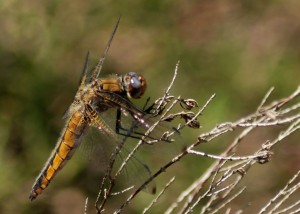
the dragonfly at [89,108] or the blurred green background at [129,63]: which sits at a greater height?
the blurred green background at [129,63]

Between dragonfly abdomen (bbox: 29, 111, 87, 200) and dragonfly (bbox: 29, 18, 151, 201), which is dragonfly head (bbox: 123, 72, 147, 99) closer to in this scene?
dragonfly (bbox: 29, 18, 151, 201)

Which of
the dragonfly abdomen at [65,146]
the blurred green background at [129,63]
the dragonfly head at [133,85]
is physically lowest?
the dragonfly abdomen at [65,146]

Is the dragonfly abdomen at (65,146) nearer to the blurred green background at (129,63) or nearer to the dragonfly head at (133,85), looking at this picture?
the dragonfly head at (133,85)

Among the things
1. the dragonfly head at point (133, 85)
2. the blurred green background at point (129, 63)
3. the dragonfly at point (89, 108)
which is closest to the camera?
the dragonfly at point (89, 108)

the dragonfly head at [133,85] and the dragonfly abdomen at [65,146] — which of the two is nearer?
the dragonfly abdomen at [65,146]

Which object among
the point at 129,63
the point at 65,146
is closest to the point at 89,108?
the point at 65,146

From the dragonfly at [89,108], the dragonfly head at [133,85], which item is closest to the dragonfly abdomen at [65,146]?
the dragonfly at [89,108]

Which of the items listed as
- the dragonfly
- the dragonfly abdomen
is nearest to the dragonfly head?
the dragonfly

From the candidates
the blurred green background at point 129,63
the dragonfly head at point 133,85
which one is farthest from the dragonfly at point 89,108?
the blurred green background at point 129,63

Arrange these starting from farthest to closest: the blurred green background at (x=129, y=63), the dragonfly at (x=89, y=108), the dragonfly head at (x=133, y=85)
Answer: the blurred green background at (x=129, y=63) → the dragonfly head at (x=133, y=85) → the dragonfly at (x=89, y=108)
